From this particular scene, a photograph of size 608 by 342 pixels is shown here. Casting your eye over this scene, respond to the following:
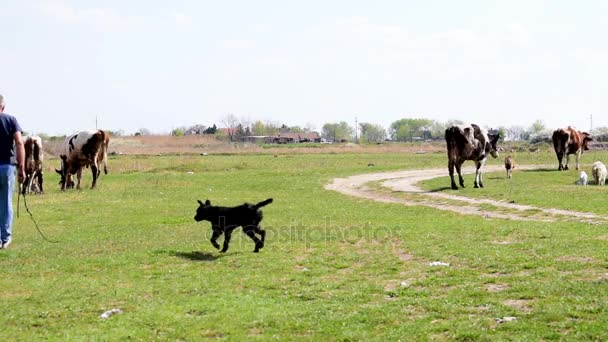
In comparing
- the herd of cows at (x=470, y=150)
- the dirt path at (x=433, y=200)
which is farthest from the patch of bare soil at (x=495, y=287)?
the herd of cows at (x=470, y=150)

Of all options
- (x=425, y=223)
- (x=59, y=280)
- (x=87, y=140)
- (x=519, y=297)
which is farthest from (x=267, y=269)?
(x=87, y=140)

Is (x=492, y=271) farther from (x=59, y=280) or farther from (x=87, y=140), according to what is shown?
(x=87, y=140)

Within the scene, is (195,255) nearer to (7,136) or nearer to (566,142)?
(7,136)

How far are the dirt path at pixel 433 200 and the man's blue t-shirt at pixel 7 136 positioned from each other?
13.8 metres

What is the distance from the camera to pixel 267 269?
12.3 m

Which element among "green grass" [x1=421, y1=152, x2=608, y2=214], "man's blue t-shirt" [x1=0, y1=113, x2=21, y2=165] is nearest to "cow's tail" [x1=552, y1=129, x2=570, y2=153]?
"green grass" [x1=421, y1=152, x2=608, y2=214]

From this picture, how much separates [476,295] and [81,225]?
1391 cm

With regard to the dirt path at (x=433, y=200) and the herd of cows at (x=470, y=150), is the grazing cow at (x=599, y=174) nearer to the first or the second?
the herd of cows at (x=470, y=150)

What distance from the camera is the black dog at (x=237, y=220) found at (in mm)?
13977

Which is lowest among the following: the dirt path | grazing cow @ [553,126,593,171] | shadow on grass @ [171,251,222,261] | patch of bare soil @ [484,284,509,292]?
the dirt path

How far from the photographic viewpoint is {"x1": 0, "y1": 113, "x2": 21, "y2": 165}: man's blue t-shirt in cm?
1330

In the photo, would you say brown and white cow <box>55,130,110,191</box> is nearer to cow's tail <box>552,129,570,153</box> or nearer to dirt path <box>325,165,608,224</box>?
dirt path <box>325,165,608,224</box>

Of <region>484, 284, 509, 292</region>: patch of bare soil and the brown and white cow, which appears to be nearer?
<region>484, 284, 509, 292</region>: patch of bare soil

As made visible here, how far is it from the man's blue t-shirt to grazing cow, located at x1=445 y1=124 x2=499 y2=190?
22.1m
